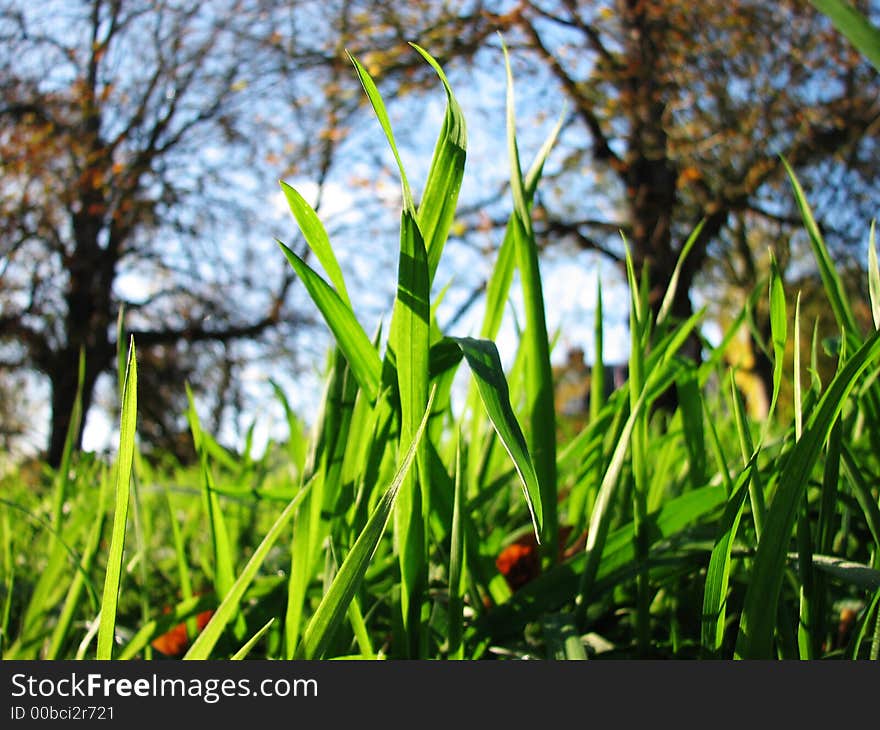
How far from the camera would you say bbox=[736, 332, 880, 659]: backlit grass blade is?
0.20 meters

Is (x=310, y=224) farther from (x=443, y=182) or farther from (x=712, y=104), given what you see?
(x=712, y=104)

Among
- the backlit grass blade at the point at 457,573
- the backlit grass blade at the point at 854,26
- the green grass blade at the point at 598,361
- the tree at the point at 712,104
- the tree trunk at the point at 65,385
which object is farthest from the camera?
the tree trunk at the point at 65,385

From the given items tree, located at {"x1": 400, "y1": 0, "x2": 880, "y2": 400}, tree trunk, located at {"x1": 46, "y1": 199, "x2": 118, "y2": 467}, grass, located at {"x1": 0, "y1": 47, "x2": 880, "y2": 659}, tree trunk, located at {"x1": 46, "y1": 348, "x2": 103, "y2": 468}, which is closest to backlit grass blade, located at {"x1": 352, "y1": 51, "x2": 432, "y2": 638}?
grass, located at {"x1": 0, "y1": 47, "x2": 880, "y2": 659}

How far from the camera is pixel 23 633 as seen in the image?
0.40m

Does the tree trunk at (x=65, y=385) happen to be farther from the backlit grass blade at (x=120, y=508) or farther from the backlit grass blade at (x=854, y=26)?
the backlit grass blade at (x=854, y=26)

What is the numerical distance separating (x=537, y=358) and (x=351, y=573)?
131mm

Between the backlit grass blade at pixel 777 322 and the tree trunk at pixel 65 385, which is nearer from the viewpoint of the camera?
the backlit grass blade at pixel 777 322

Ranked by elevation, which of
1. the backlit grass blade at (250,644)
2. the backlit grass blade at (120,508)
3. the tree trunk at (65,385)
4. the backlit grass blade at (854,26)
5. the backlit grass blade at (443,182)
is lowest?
the backlit grass blade at (250,644)

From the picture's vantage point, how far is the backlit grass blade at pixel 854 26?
0.48 feet

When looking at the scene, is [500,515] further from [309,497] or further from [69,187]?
[69,187]

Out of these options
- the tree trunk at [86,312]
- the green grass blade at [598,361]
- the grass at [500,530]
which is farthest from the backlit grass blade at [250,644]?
the tree trunk at [86,312]

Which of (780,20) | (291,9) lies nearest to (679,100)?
(780,20)

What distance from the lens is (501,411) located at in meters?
0.20

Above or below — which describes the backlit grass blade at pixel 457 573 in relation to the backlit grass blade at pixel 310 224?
below
